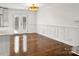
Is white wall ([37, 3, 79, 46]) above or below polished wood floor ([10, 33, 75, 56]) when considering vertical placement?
above

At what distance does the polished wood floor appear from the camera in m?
1.06

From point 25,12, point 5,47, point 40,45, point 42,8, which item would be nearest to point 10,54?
point 5,47

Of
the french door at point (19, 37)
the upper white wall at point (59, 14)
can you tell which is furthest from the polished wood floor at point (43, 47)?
the upper white wall at point (59, 14)

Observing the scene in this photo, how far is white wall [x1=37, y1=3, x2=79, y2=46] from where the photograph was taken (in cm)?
103

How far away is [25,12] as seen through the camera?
1040 mm

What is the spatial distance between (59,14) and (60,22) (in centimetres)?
8

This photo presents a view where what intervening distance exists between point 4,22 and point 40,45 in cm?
40

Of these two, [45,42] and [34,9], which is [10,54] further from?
[34,9]

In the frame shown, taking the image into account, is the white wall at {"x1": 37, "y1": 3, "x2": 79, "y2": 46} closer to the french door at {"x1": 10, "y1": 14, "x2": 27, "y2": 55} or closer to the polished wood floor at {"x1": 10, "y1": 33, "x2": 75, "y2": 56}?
the polished wood floor at {"x1": 10, "y1": 33, "x2": 75, "y2": 56}

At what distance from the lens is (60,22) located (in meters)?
1.05

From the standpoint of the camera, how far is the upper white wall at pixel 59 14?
1.02 m

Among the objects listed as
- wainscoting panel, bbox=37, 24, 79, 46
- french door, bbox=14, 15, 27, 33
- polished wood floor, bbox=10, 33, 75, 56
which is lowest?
polished wood floor, bbox=10, 33, 75, 56

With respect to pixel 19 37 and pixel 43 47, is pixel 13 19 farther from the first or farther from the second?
pixel 43 47

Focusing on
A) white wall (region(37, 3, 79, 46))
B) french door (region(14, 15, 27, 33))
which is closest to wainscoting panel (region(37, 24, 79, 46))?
white wall (region(37, 3, 79, 46))
